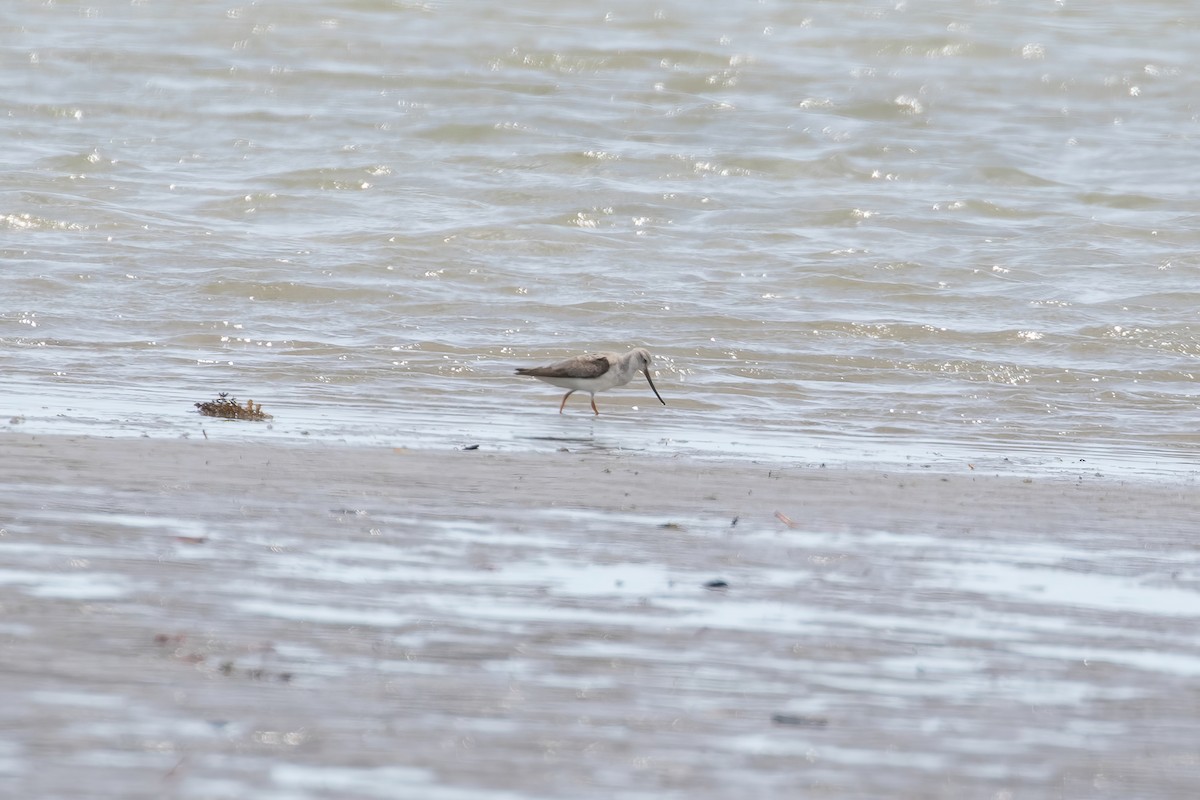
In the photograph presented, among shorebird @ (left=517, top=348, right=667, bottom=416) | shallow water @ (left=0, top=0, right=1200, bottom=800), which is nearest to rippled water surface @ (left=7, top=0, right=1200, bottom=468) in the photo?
shallow water @ (left=0, top=0, right=1200, bottom=800)

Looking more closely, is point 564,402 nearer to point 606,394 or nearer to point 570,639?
point 606,394

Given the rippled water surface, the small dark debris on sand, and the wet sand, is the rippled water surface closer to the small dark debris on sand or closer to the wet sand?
the wet sand

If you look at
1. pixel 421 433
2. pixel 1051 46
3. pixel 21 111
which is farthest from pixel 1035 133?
pixel 421 433

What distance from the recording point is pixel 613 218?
59.8ft

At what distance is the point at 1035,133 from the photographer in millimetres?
23531

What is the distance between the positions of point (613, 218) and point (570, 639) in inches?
547

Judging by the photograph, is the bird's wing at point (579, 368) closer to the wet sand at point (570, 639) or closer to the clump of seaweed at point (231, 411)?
the clump of seaweed at point (231, 411)

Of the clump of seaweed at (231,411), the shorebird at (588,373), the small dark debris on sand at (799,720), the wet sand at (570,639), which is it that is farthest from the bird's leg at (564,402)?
the small dark debris on sand at (799,720)

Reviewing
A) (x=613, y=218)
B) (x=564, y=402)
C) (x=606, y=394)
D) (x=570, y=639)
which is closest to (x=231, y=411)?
(x=564, y=402)

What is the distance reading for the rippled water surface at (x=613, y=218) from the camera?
1130cm

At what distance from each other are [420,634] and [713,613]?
2.87 feet

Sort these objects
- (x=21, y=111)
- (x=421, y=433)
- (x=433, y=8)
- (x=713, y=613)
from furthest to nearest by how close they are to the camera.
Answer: (x=433, y=8) → (x=21, y=111) → (x=421, y=433) → (x=713, y=613)

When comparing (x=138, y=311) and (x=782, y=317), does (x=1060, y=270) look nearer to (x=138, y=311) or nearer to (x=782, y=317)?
(x=782, y=317)

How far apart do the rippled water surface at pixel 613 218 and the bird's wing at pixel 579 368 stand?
0.25 metres
